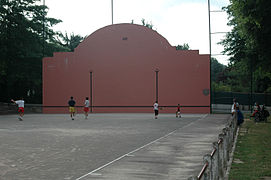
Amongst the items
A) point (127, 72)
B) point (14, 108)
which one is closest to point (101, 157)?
point (127, 72)

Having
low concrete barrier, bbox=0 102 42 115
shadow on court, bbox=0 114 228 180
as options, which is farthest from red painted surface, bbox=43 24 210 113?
shadow on court, bbox=0 114 228 180

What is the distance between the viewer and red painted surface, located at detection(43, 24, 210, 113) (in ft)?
126

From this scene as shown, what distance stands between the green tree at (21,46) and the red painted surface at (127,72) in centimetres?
239

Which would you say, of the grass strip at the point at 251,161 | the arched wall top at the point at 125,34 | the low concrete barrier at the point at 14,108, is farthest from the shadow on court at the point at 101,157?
the arched wall top at the point at 125,34

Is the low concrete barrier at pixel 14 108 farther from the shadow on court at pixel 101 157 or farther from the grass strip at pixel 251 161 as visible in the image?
the grass strip at pixel 251 161

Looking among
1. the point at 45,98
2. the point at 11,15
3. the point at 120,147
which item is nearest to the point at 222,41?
the point at 45,98

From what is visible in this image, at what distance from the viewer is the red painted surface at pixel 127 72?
38375 mm

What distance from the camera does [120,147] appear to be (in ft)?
43.9

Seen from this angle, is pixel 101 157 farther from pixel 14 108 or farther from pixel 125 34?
pixel 14 108

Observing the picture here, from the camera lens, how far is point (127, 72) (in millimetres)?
39938

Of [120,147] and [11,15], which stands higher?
[11,15]

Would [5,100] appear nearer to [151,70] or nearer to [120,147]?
[151,70]

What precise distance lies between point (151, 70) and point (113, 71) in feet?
12.3

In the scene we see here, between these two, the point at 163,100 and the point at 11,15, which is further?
the point at 11,15
